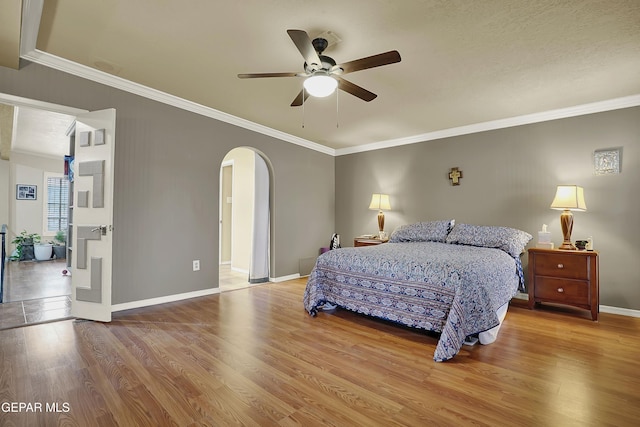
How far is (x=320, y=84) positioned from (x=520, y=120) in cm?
318

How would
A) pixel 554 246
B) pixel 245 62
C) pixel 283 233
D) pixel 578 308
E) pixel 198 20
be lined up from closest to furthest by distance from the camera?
1. pixel 198 20
2. pixel 245 62
3. pixel 578 308
4. pixel 554 246
5. pixel 283 233

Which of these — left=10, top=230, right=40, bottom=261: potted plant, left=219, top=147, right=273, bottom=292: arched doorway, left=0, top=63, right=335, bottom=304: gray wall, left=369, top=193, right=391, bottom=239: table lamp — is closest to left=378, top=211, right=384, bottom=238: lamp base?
left=369, top=193, right=391, bottom=239: table lamp

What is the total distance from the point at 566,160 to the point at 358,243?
9.83ft

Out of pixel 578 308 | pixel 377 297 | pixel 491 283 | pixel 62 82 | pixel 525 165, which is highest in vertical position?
pixel 62 82

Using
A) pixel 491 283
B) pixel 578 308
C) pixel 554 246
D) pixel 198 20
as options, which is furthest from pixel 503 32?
pixel 578 308

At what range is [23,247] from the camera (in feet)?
22.0

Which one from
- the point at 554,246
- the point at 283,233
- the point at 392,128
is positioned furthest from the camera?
the point at 283,233

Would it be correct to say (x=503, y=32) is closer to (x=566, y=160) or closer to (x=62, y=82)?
(x=566, y=160)

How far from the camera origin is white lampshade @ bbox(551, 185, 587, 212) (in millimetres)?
3260

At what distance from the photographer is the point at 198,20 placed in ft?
6.99

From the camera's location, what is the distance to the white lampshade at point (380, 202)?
4.92 m

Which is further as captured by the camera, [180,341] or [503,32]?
[180,341]

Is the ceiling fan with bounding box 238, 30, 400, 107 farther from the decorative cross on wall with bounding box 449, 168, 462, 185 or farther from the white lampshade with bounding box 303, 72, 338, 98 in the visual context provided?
the decorative cross on wall with bounding box 449, 168, 462, 185

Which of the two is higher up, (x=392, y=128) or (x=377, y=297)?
(x=392, y=128)
